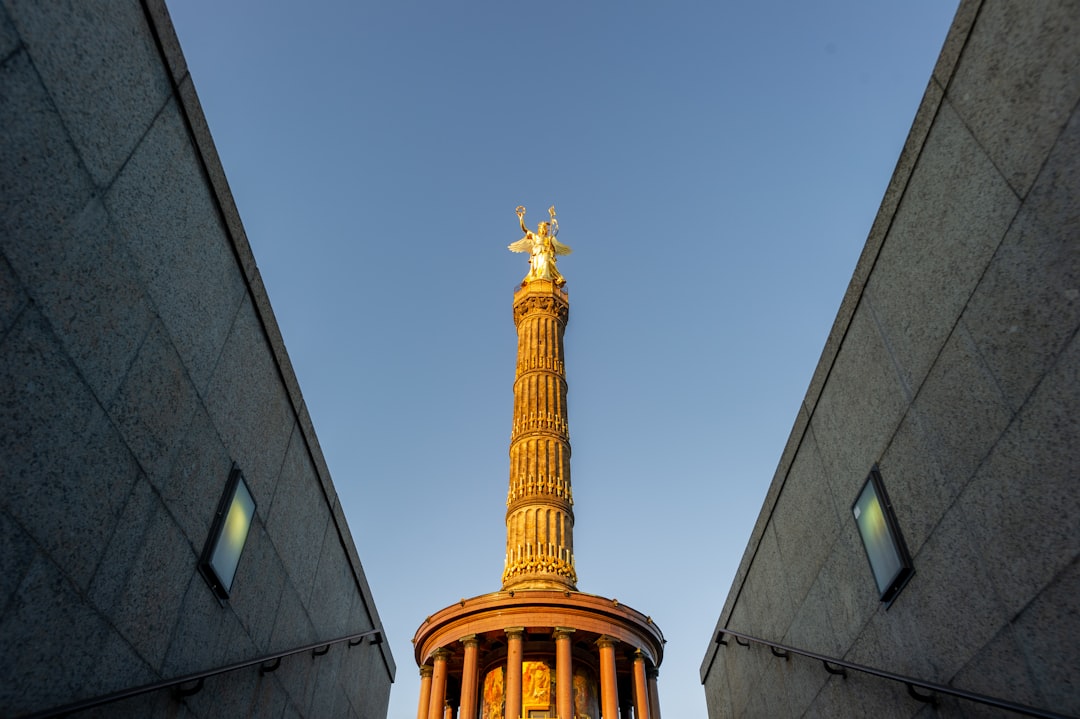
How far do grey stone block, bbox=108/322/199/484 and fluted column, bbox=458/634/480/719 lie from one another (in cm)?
2126

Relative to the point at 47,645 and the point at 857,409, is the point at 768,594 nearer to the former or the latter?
the point at 857,409

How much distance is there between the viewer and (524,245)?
152ft

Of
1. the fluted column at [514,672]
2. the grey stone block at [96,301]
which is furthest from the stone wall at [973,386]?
the fluted column at [514,672]

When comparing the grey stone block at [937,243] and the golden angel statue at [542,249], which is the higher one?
the golden angel statue at [542,249]

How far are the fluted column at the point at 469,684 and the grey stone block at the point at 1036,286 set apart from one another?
75.5 feet

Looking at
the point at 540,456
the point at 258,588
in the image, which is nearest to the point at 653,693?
the point at 540,456

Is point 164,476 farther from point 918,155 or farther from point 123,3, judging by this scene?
point 918,155

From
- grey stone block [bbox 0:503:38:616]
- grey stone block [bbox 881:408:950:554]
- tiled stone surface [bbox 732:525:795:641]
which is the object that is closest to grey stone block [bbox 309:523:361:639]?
grey stone block [bbox 0:503:38:616]

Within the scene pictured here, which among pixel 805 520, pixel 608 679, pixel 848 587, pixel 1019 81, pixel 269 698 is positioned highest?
pixel 608 679

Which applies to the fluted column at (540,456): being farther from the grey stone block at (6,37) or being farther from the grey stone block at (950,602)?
the grey stone block at (6,37)

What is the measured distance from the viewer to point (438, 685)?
26656mm

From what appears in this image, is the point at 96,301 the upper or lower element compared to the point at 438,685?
lower

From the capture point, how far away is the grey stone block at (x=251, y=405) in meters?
7.18

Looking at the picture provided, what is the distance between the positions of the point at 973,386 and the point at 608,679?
22.1 m
